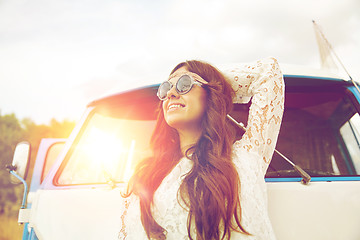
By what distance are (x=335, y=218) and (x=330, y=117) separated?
1.70m

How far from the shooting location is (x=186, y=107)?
4.85ft

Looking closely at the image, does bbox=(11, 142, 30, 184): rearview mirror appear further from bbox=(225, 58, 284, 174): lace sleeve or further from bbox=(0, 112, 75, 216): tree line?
bbox=(0, 112, 75, 216): tree line

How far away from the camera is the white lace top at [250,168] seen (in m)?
1.21

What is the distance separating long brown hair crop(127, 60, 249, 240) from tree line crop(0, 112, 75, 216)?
22.0 meters

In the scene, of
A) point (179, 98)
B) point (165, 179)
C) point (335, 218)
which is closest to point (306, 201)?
point (335, 218)

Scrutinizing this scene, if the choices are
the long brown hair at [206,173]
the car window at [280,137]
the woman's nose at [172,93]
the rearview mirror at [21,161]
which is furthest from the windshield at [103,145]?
the woman's nose at [172,93]

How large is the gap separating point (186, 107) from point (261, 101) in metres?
0.39

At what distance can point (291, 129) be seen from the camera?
2928mm

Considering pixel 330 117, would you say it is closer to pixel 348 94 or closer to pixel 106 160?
pixel 348 94

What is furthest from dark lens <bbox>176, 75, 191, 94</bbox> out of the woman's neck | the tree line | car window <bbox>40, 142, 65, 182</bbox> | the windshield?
the tree line

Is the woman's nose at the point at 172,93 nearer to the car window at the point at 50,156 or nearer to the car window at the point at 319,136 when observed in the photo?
the car window at the point at 319,136

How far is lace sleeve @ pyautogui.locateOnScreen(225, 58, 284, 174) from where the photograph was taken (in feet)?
4.59

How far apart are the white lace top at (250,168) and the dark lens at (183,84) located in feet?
1.02

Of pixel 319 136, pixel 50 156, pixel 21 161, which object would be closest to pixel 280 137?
pixel 319 136
